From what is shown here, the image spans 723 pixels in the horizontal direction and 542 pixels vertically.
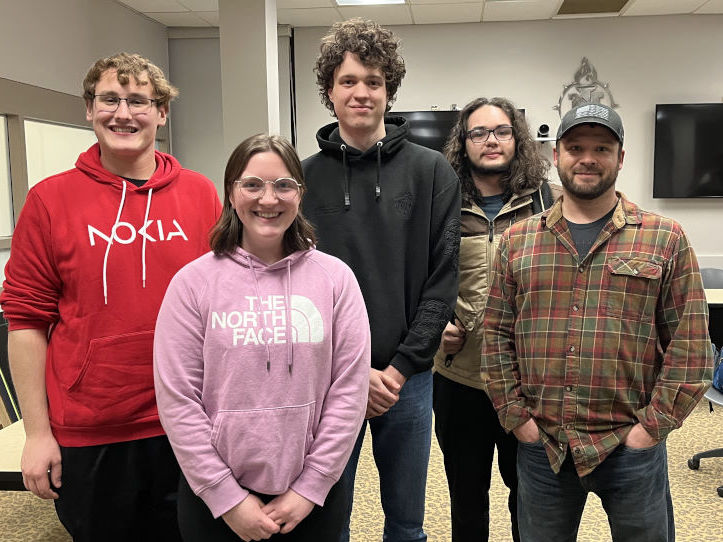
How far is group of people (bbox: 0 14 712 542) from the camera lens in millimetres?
1152

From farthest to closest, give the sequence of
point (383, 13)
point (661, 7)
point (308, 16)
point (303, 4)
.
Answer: point (308, 16)
point (383, 13)
point (661, 7)
point (303, 4)

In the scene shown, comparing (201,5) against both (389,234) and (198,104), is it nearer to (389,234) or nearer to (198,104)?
(198,104)

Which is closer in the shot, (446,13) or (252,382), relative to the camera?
(252,382)

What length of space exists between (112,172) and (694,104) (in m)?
5.32

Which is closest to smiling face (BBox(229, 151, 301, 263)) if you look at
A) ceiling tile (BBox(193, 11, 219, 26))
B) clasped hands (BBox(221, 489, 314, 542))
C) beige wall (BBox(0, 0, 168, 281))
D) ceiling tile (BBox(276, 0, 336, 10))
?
clasped hands (BBox(221, 489, 314, 542))

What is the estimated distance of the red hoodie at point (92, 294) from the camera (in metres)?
1.29

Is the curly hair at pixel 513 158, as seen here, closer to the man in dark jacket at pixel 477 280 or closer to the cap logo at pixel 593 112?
the man in dark jacket at pixel 477 280

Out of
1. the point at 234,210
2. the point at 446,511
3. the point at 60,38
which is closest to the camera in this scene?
the point at 234,210

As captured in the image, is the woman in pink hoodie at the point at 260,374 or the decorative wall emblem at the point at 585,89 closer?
the woman in pink hoodie at the point at 260,374

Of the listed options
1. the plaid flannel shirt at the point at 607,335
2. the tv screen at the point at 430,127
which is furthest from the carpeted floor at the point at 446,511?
the tv screen at the point at 430,127

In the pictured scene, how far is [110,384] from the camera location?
4.25 feet

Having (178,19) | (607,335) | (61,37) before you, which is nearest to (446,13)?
(178,19)

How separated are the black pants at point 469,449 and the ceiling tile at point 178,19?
4.57m

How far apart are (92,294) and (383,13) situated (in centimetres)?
444
